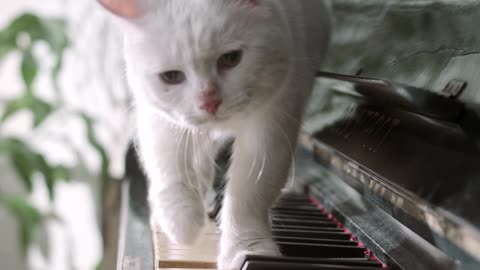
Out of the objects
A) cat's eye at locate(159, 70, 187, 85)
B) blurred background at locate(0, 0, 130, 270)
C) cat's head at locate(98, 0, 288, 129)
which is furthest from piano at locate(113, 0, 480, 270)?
blurred background at locate(0, 0, 130, 270)

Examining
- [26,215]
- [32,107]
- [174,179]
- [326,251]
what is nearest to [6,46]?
[32,107]

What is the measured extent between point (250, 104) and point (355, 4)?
47cm

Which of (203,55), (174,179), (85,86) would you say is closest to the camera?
(203,55)

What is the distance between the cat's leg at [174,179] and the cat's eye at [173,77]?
16 cm

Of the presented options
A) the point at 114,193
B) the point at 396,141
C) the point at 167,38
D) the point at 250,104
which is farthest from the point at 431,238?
the point at 114,193

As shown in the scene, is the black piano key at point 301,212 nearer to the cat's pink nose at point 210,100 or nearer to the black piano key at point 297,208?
the black piano key at point 297,208

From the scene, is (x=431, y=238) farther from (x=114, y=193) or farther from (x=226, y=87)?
A: (x=114, y=193)

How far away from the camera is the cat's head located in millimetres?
895

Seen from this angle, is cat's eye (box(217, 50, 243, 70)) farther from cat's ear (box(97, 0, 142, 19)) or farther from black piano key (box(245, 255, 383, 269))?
black piano key (box(245, 255, 383, 269))

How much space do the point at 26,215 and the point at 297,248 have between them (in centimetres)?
133

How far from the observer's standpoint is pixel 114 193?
224cm

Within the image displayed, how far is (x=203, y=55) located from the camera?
Answer: 883 mm

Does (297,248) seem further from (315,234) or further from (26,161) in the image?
(26,161)

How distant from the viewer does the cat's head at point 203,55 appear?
2.94 feet
